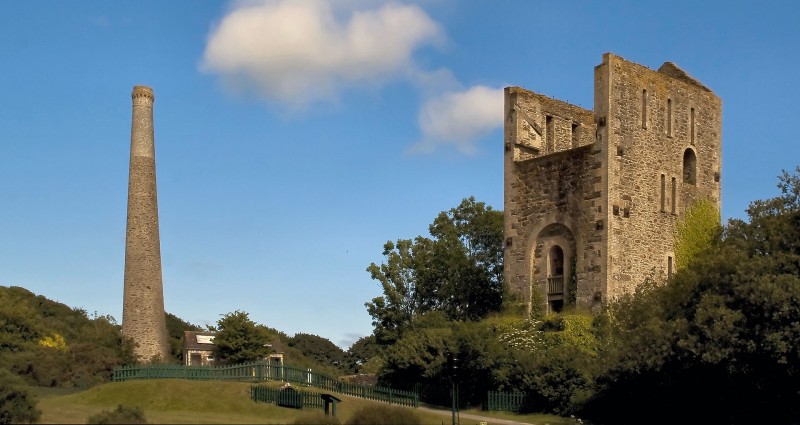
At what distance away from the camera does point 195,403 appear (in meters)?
37.8

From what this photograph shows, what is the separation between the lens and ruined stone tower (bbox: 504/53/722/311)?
47.4 meters

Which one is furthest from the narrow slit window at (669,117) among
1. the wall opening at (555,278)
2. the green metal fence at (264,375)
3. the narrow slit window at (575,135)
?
the green metal fence at (264,375)

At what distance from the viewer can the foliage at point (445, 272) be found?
59.2 meters

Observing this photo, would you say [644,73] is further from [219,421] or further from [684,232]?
[219,421]

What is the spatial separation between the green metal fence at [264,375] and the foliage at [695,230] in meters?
14.1

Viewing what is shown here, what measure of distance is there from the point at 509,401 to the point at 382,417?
1383 cm

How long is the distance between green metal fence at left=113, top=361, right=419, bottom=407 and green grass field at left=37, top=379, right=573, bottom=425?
1.32m

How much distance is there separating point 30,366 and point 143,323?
1122cm

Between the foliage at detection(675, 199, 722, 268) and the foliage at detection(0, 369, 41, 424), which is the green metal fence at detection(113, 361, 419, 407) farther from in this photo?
the foliage at detection(675, 199, 722, 268)

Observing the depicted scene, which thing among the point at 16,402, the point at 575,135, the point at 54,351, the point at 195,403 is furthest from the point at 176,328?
the point at 16,402

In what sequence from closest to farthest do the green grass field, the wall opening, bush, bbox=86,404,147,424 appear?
1. bush, bbox=86,404,147,424
2. the green grass field
3. the wall opening

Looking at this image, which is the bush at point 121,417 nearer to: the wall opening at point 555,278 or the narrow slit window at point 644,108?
the wall opening at point 555,278

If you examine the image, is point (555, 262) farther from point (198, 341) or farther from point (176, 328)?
point (176, 328)

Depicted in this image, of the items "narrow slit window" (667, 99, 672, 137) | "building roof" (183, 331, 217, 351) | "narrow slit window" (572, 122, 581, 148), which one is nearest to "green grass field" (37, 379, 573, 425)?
"narrow slit window" (667, 99, 672, 137)
